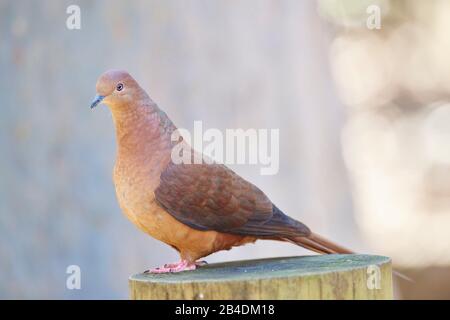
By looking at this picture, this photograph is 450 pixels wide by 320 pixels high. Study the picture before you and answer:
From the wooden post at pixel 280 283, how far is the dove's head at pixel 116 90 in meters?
0.57

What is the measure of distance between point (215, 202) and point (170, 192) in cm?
16

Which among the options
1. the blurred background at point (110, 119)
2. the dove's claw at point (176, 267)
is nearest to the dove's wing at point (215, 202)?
the dove's claw at point (176, 267)

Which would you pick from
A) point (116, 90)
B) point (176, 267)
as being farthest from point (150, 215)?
point (116, 90)

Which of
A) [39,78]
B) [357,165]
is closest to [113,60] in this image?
[39,78]

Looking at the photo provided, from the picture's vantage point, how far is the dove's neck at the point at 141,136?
2703 mm

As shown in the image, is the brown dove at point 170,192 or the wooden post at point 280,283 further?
the brown dove at point 170,192

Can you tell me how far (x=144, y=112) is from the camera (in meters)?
2.73

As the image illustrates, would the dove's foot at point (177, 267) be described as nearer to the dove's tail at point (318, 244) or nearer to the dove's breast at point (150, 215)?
the dove's breast at point (150, 215)

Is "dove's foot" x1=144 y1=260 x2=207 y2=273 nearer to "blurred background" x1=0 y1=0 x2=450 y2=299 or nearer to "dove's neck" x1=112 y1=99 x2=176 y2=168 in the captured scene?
"dove's neck" x1=112 y1=99 x2=176 y2=168

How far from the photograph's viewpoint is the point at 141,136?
2707 millimetres

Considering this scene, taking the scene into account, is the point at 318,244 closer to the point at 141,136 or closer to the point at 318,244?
the point at 318,244

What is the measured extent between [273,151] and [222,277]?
7.88ft

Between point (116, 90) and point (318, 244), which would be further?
point (318, 244)
